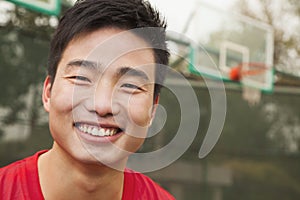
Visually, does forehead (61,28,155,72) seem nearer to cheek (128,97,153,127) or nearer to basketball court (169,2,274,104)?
cheek (128,97,153,127)

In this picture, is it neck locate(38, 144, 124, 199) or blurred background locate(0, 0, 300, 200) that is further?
blurred background locate(0, 0, 300, 200)

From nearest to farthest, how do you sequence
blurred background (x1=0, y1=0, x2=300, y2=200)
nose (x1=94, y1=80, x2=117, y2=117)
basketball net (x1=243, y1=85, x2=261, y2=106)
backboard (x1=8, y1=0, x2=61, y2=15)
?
nose (x1=94, y1=80, x2=117, y2=117) → backboard (x1=8, y1=0, x2=61, y2=15) → blurred background (x1=0, y1=0, x2=300, y2=200) → basketball net (x1=243, y1=85, x2=261, y2=106)

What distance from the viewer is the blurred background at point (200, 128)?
6250 millimetres

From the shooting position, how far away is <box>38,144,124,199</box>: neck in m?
1.38

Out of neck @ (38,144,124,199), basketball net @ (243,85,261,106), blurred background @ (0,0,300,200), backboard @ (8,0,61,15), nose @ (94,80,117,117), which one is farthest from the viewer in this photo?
basketball net @ (243,85,261,106)

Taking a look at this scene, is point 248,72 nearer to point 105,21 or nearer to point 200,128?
point 200,128

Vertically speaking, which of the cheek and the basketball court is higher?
the basketball court

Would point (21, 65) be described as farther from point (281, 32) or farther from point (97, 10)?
point (281, 32)

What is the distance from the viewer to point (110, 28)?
54.1 inches

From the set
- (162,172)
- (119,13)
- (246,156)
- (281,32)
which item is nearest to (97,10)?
(119,13)

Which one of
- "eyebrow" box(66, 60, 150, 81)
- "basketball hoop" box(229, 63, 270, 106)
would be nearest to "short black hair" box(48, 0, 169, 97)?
"eyebrow" box(66, 60, 150, 81)

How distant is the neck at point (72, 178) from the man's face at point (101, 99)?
67 mm

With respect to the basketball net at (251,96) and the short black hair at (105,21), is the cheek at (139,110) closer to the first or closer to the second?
the short black hair at (105,21)

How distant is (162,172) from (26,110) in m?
2.07
